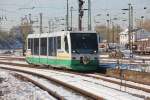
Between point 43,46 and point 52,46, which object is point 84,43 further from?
point 43,46

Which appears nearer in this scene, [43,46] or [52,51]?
[52,51]

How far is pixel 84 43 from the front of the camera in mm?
33156

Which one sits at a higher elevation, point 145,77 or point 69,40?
point 69,40

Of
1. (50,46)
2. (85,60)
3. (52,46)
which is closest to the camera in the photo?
(85,60)

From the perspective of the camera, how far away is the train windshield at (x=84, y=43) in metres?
32.9

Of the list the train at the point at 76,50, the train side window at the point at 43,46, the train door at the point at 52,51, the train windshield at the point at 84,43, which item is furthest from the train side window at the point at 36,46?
the train windshield at the point at 84,43

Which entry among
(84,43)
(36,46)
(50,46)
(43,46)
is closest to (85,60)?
(84,43)

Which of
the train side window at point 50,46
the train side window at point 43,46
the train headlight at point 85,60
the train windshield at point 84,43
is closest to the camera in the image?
the train headlight at point 85,60

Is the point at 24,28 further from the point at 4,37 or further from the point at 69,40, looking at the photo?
the point at 69,40

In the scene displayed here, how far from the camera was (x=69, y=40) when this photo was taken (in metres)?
32.8

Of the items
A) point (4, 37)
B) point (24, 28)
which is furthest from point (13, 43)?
point (24, 28)

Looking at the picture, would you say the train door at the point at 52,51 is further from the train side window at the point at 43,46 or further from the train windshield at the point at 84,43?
the train windshield at the point at 84,43

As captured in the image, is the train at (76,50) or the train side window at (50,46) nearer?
the train at (76,50)

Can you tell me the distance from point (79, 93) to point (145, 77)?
28.2 ft
